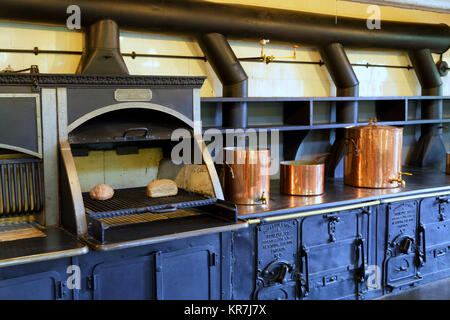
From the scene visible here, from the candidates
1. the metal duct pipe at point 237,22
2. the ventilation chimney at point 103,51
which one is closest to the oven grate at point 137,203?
the ventilation chimney at point 103,51

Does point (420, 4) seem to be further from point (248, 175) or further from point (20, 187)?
point (20, 187)

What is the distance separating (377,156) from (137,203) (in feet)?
5.91

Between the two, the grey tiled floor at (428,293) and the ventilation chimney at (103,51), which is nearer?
the ventilation chimney at (103,51)

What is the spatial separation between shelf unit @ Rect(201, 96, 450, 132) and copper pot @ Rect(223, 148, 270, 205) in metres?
0.38

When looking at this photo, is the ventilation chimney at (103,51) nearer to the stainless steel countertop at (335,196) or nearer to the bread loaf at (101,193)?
the bread loaf at (101,193)

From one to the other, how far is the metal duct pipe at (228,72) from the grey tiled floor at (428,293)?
158 centimetres

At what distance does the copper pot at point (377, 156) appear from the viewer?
3496 millimetres

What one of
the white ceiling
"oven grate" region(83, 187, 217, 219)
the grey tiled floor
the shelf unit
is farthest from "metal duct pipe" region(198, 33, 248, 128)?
the grey tiled floor

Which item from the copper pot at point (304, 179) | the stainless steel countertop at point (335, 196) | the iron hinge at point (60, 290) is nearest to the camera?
the iron hinge at point (60, 290)

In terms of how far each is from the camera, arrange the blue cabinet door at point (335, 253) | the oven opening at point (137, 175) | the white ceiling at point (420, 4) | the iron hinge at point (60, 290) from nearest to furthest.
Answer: the iron hinge at point (60, 290) → the oven opening at point (137, 175) → the blue cabinet door at point (335, 253) → the white ceiling at point (420, 4)

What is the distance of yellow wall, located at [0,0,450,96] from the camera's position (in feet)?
9.68

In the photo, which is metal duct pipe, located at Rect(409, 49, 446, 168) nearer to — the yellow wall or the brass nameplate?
the yellow wall
